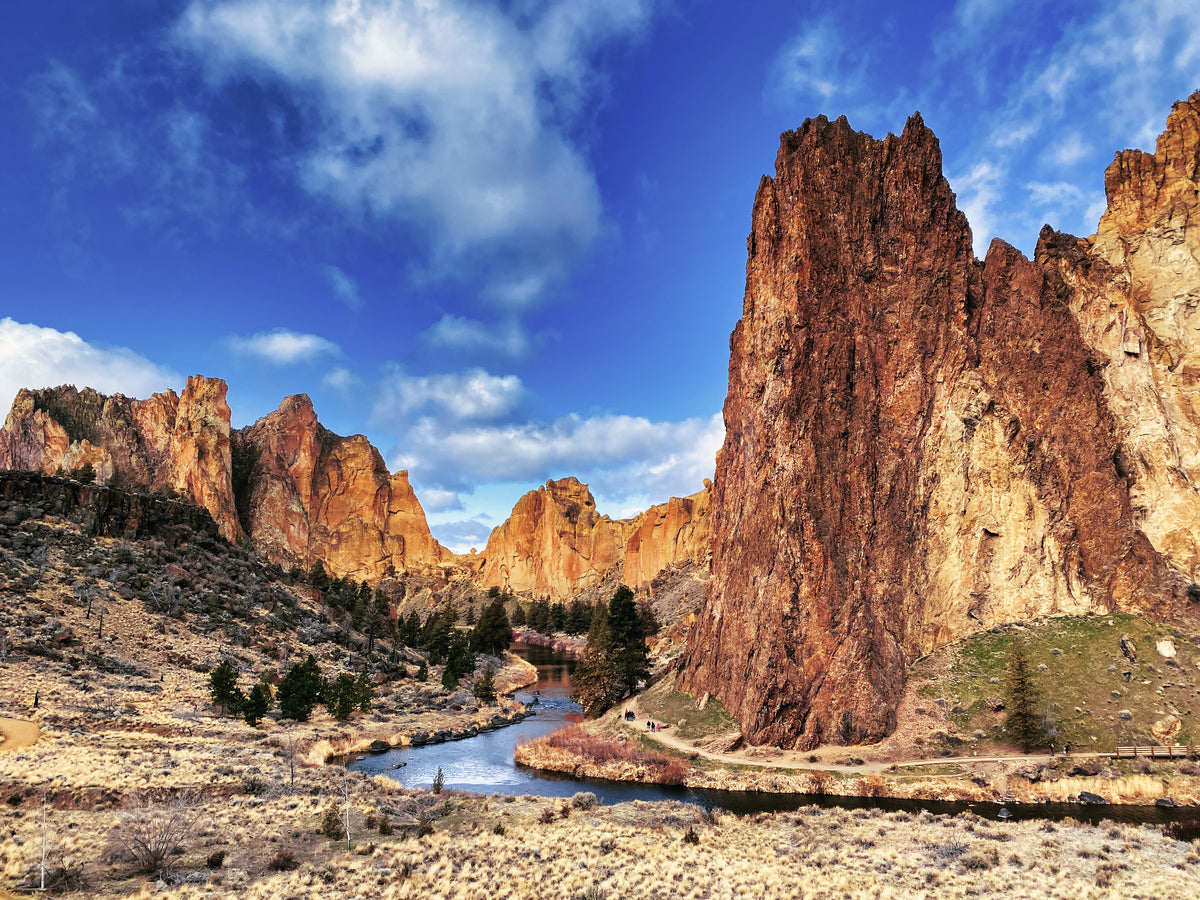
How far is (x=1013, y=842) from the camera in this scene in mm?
27656

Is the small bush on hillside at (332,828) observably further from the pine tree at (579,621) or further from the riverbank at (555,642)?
the pine tree at (579,621)

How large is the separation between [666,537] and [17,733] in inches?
6183

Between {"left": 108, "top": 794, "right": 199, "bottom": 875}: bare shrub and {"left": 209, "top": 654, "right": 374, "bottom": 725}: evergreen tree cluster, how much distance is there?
22.1m

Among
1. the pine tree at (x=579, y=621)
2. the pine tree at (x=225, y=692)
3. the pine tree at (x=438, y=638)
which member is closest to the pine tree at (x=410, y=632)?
the pine tree at (x=438, y=638)

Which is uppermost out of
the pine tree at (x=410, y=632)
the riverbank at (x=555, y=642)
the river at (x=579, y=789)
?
the pine tree at (x=410, y=632)

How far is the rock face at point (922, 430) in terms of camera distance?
158 feet

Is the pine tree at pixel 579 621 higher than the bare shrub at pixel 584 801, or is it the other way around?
the pine tree at pixel 579 621

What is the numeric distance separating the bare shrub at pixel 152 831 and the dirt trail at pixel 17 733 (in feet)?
34.3

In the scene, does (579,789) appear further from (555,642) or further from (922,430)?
(555,642)

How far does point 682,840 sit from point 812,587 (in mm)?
23726

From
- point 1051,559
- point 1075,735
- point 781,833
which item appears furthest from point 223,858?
point 1051,559

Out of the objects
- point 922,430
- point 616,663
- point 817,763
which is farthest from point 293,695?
point 922,430

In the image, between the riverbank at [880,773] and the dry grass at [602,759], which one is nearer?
the riverbank at [880,773]

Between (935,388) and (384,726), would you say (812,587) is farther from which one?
(384,726)
